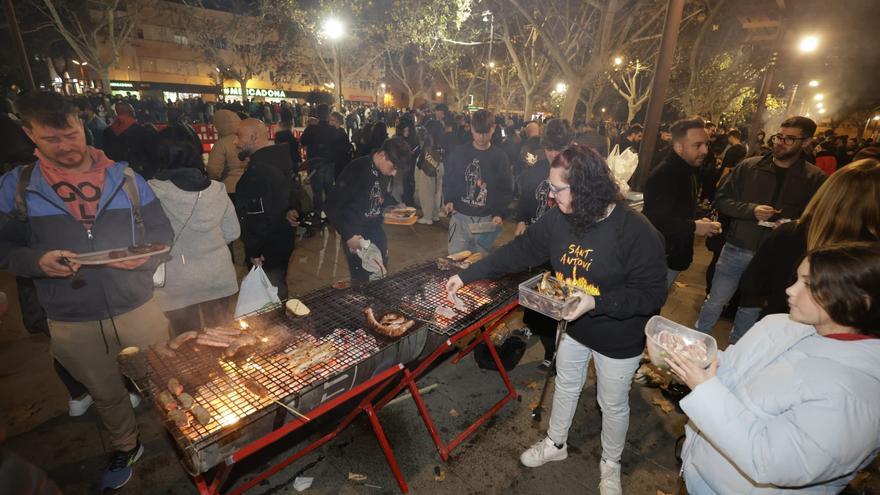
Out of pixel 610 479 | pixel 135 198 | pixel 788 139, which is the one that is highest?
pixel 788 139

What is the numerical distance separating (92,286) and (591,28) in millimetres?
17319

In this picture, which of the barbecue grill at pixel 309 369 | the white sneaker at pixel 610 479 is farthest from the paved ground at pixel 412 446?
the barbecue grill at pixel 309 369

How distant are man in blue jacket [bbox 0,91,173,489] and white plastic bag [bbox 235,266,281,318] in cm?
64

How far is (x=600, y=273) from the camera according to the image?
8.82ft

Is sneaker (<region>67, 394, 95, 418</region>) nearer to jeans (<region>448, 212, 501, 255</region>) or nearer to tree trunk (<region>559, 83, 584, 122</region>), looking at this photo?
jeans (<region>448, 212, 501, 255</region>)

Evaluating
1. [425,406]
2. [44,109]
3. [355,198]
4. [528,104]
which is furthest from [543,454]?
[528,104]

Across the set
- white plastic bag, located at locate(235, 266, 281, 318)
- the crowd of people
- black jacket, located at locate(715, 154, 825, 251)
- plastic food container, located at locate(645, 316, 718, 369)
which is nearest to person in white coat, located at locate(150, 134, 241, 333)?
the crowd of people

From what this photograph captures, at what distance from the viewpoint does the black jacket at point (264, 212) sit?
4.29 meters

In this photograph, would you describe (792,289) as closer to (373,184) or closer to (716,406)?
(716,406)

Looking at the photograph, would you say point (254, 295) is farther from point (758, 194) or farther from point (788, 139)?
point (788, 139)

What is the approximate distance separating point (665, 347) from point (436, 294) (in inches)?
74.2

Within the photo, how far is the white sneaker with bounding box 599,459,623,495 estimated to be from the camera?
3.11 metres

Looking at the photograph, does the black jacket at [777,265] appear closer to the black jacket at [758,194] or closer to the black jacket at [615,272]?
the black jacket at [758,194]

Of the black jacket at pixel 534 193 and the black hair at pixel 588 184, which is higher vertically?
the black hair at pixel 588 184
